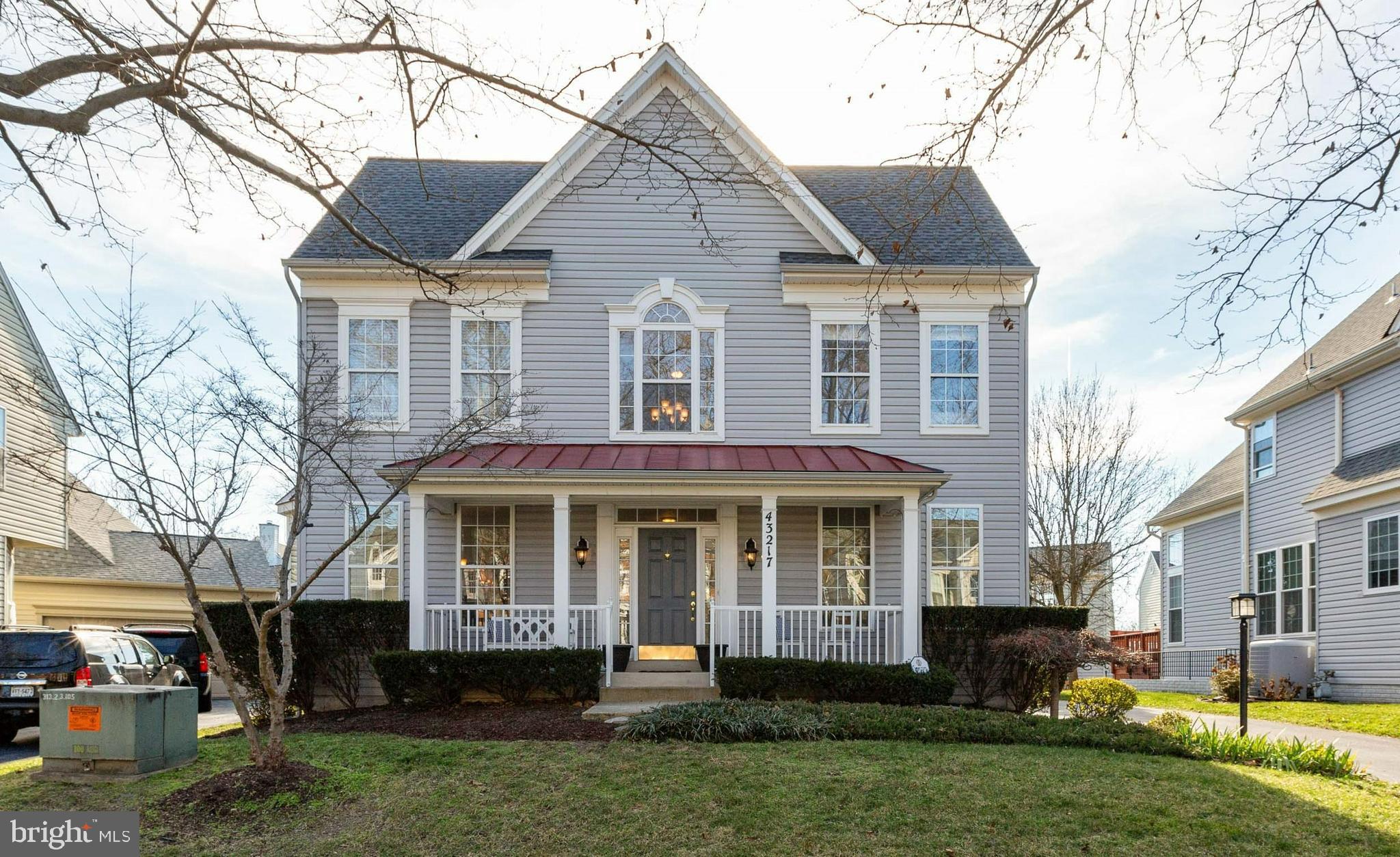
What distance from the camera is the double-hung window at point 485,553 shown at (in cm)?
1477

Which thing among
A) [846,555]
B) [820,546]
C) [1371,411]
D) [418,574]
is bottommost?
[418,574]

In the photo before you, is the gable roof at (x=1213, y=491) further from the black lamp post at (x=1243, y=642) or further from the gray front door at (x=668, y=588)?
the gray front door at (x=668, y=588)

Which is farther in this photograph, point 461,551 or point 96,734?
point 461,551

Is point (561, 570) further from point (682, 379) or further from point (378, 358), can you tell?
point (378, 358)

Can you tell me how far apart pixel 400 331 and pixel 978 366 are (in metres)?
8.76

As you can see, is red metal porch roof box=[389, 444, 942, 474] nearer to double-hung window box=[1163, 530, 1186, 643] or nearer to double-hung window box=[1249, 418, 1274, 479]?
double-hung window box=[1249, 418, 1274, 479]

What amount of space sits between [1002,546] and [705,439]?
4.74 metres

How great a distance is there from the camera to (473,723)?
11.0 meters

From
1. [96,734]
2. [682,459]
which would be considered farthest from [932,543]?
[96,734]

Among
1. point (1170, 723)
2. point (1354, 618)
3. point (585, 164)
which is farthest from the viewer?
point (1354, 618)

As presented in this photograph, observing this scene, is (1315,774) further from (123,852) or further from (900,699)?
(123,852)

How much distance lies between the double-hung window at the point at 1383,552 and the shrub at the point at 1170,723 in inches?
293

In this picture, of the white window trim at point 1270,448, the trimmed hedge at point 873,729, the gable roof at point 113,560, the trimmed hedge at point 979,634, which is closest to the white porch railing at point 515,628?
the trimmed hedge at point 873,729

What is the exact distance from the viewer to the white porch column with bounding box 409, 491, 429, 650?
1286 centimetres
